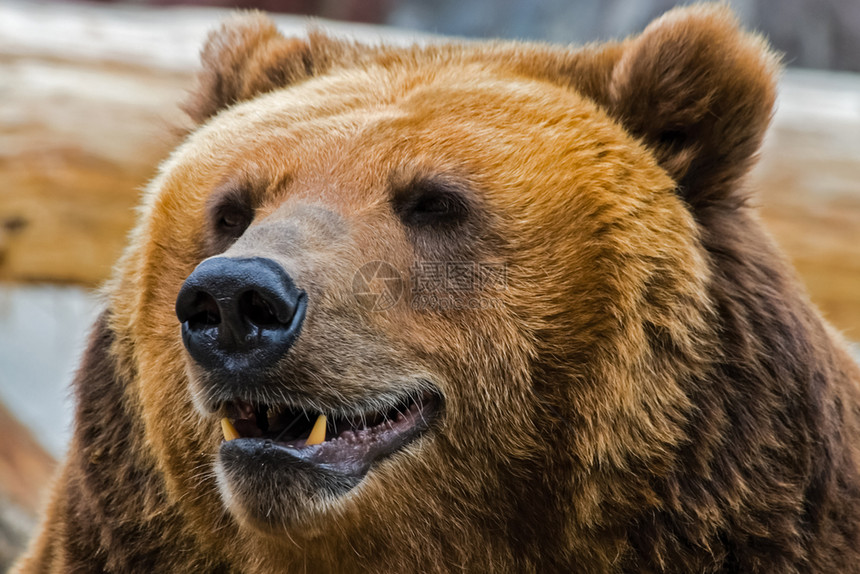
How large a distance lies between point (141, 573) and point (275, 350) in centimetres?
132

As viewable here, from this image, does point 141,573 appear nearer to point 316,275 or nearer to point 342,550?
point 342,550

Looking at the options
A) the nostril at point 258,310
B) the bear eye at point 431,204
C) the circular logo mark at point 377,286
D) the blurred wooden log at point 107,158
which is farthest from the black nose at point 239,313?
the blurred wooden log at point 107,158

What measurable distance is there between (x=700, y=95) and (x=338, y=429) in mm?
1600

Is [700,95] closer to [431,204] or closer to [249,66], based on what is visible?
[431,204]

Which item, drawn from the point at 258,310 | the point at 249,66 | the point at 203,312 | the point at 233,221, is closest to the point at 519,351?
the point at 258,310

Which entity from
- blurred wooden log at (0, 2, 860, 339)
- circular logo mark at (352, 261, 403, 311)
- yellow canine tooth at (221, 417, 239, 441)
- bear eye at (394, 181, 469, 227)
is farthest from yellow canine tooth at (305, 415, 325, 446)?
blurred wooden log at (0, 2, 860, 339)

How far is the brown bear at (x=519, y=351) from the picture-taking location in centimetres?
304

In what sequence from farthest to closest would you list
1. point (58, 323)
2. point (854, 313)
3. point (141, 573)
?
point (58, 323)
point (854, 313)
point (141, 573)

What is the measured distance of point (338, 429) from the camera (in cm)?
316

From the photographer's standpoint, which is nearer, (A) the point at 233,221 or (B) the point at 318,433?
(B) the point at 318,433

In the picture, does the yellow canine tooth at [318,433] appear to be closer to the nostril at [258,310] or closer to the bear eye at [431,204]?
the nostril at [258,310]

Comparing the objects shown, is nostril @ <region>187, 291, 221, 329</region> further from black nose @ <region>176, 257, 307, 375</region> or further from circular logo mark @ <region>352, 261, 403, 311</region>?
circular logo mark @ <region>352, 261, 403, 311</region>

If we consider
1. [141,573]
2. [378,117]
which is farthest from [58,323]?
[378,117]

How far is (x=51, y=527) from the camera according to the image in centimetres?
412
